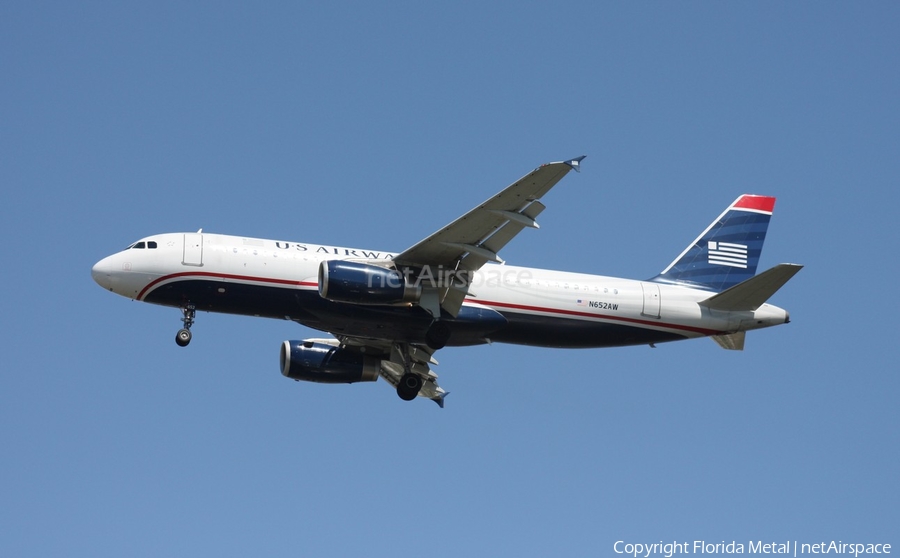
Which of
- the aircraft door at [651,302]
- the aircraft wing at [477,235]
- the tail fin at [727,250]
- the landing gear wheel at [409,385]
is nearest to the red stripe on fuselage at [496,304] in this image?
the aircraft door at [651,302]

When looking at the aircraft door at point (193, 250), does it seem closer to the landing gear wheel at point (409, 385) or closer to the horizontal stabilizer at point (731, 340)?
the landing gear wheel at point (409, 385)

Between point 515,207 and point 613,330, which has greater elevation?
point 515,207

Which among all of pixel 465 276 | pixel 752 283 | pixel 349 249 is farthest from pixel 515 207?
pixel 752 283

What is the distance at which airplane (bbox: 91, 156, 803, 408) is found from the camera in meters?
34.5

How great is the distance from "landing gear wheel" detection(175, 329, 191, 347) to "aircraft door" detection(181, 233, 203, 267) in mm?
2146

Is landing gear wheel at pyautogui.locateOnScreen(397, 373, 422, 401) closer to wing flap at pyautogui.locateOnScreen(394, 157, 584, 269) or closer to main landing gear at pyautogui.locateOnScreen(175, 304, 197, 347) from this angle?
wing flap at pyautogui.locateOnScreen(394, 157, 584, 269)

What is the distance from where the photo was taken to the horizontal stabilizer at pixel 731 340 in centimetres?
3903

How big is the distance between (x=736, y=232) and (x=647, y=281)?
479 centimetres

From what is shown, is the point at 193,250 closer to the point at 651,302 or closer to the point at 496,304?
the point at 496,304

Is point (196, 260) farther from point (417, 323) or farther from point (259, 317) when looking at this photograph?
point (417, 323)

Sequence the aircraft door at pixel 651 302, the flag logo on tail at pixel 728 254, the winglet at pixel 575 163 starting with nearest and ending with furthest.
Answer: the winglet at pixel 575 163 < the aircraft door at pixel 651 302 < the flag logo on tail at pixel 728 254

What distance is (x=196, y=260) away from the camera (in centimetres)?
3556

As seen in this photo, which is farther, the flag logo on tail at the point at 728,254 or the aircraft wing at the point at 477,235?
the flag logo on tail at the point at 728,254

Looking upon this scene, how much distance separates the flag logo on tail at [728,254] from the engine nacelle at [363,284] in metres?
11.8
